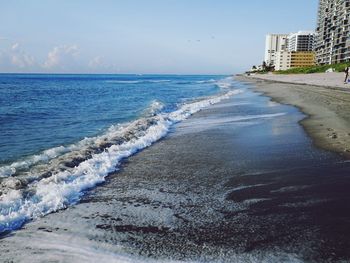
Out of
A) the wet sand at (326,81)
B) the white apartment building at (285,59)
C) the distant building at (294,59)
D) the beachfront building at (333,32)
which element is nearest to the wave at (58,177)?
the wet sand at (326,81)

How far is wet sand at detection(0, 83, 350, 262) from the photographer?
4.29 m

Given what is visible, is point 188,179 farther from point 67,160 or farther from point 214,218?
point 67,160

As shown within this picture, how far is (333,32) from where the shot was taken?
128m

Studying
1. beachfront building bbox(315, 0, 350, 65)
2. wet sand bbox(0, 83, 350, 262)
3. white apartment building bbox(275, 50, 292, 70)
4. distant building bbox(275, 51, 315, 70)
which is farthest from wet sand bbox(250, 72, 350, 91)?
distant building bbox(275, 51, 315, 70)

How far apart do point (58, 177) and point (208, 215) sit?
12.0 ft

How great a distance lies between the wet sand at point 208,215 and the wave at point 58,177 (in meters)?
0.31

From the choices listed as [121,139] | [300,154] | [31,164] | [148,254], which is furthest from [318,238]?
[121,139]

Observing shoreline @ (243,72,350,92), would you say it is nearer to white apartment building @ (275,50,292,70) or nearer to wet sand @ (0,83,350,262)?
wet sand @ (0,83,350,262)

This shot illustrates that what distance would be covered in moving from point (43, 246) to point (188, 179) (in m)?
3.43

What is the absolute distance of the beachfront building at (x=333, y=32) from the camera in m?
115

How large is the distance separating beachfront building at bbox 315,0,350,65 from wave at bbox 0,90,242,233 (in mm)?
108555

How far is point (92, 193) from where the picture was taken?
674 centimetres

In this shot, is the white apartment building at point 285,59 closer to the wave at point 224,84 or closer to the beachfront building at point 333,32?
the beachfront building at point 333,32

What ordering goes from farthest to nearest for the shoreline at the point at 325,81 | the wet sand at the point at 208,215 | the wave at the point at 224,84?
1. the wave at the point at 224,84
2. the shoreline at the point at 325,81
3. the wet sand at the point at 208,215
